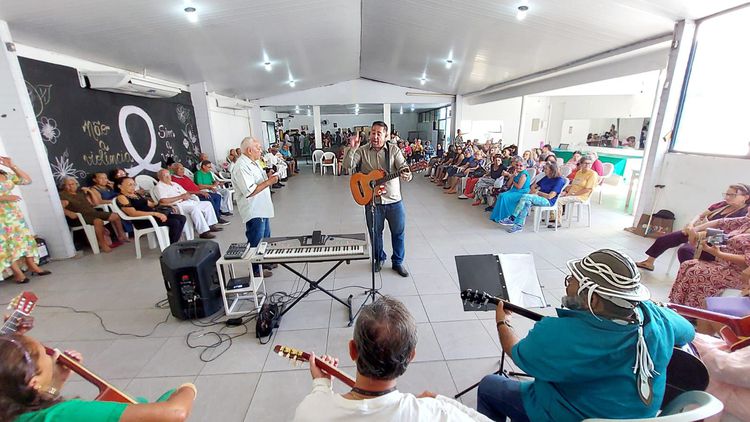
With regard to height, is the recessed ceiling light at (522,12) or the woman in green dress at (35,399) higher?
the recessed ceiling light at (522,12)

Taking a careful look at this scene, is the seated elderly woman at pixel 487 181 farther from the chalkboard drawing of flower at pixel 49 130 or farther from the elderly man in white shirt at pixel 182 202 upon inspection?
the chalkboard drawing of flower at pixel 49 130

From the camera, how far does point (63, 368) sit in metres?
1.27

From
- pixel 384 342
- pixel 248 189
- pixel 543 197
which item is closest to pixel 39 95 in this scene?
pixel 248 189

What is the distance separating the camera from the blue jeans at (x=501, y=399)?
4.32 ft

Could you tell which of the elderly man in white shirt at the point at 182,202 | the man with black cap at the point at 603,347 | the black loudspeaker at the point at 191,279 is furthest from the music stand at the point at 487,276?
the elderly man in white shirt at the point at 182,202

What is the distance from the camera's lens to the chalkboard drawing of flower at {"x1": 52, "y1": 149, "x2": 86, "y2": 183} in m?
4.11

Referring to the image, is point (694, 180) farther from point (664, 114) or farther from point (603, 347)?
point (603, 347)

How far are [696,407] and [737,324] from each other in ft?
2.94

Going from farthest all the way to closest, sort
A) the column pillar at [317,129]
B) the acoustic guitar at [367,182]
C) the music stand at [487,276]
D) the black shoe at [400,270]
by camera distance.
A: the column pillar at [317,129]
the black shoe at [400,270]
the acoustic guitar at [367,182]
the music stand at [487,276]

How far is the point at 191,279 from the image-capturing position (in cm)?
258

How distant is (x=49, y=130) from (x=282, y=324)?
4123 millimetres

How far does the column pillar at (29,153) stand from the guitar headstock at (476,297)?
4.96m

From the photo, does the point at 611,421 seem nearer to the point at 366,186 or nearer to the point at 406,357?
the point at 406,357

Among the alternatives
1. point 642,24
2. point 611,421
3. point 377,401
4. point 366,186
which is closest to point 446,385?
point 611,421
